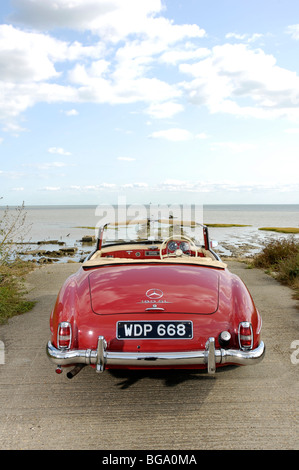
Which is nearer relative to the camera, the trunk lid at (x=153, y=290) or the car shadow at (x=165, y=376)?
the trunk lid at (x=153, y=290)

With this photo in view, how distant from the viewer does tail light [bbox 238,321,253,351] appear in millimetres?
3003

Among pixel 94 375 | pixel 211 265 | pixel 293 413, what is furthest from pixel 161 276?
pixel 293 413

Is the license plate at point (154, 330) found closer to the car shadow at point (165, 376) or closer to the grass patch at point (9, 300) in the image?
the car shadow at point (165, 376)

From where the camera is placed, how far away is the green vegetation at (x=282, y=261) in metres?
8.29

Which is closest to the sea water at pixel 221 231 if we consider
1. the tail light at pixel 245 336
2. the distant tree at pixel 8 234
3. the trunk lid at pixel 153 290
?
the distant tree at pixel 8 234

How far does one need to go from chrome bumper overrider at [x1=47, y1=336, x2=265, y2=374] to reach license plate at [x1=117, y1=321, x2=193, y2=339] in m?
0.13

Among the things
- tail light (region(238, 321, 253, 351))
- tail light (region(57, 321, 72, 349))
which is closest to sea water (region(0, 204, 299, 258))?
tail light (region(57, 321, 72, 349))

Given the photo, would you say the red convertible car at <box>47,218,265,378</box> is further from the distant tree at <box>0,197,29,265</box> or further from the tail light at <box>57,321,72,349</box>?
the distant tree at <box>0,197,29,265</box>

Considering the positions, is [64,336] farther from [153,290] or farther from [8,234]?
[8,234]

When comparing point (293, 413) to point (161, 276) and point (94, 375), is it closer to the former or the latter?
point (161, 276)

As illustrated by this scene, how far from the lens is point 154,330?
2953 mm

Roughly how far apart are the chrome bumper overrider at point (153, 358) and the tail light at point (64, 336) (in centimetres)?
7

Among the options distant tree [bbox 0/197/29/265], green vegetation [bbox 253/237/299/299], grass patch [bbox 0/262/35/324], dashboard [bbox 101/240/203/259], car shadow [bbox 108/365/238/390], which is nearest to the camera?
car shadow [bbox 108/365/238/390]
